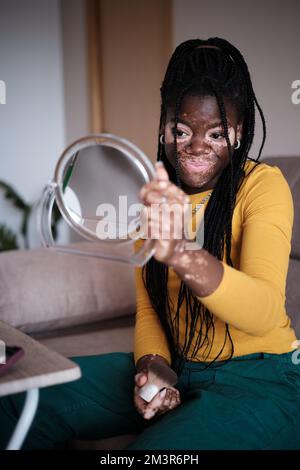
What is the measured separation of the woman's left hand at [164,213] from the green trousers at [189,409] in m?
0.29

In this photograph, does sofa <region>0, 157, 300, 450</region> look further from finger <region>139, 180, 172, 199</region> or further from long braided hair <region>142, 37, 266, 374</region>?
finger <region>139, 180, 172, 199</region>

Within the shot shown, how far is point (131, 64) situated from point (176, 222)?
7.67 ft

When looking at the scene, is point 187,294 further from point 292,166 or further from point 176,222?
point 292,166

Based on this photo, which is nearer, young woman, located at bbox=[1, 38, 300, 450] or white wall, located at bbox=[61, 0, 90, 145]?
young woman, located at bbox=[1, 38, 300, 450]

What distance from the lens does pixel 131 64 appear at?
2.95 meters

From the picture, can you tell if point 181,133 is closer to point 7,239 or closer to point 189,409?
point 189,409

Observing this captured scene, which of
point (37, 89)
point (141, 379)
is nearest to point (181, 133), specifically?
point (141, 379)

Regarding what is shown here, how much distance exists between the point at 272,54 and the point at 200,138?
1.14 metres

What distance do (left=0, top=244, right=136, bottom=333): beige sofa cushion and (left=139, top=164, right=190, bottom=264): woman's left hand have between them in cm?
100

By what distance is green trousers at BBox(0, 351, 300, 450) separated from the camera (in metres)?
0.89

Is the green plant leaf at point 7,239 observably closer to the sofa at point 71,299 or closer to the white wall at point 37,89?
the white wall at point 37,89

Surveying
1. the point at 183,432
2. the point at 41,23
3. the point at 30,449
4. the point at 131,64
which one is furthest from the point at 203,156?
the point at 41,23

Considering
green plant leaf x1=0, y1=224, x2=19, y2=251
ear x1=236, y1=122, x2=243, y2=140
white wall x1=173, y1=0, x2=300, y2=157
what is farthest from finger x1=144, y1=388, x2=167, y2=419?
green plant leaf x1=0, y1=224, x2=19, y2=251

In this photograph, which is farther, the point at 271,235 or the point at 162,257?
the point at 271,235
